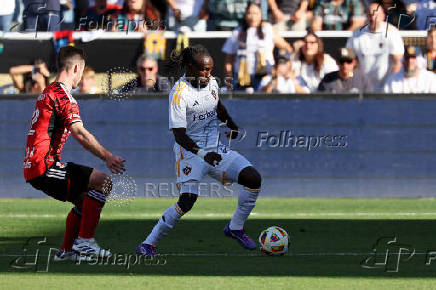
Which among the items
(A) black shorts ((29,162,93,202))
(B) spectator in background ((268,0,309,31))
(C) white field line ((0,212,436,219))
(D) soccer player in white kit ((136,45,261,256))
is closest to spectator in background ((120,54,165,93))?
(B) spectator in background ((268,0,309,31))

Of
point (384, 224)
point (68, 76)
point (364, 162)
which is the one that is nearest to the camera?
point (68, 76)

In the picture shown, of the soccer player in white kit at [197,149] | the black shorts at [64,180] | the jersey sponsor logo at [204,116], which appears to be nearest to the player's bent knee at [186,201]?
the soccer player in white kit at [197,149]

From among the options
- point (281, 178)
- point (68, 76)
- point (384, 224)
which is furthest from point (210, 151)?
point (281, 178)

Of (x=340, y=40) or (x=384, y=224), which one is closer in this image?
(x=384, y=224)

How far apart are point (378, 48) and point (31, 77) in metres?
5.56

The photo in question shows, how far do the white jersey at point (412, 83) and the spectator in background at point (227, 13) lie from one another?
2.28 m

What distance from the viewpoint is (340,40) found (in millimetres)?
14570

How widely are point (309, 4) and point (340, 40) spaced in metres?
0.83

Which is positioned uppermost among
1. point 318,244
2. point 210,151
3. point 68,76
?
point 68,76

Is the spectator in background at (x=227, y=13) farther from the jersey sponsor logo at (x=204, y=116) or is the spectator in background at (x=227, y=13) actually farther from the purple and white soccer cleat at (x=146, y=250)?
the purple and white soccer cleat at (x=146, y=250)

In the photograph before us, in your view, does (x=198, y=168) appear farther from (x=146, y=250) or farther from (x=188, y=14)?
(x=188, y=14)

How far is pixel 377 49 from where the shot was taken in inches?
559

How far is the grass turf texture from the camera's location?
671 cm

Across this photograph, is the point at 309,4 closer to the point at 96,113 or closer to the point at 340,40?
the point at 340,40
